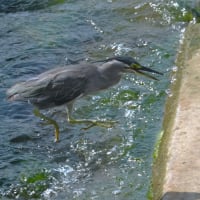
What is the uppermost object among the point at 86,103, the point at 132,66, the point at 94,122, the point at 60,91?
Result: the point at 132,66

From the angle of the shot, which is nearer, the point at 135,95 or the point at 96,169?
the point at 96,169

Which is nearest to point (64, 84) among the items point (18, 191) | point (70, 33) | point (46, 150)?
point (46, 150)

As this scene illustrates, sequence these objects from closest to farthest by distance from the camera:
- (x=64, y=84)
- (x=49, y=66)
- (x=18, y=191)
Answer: (x=18, y=191) < (x=64, y=84) < (x=49, y=66)

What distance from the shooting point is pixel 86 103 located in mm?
7695

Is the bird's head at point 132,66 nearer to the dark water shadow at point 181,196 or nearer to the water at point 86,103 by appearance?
the water at point 86,103

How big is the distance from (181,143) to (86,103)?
2099 millimetres

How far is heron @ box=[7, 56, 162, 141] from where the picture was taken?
259 inches

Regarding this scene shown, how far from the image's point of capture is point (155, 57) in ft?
28.5

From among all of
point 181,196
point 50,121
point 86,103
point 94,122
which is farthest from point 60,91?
point 181,196

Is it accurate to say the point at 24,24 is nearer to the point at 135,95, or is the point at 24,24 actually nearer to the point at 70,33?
the point at 70,33

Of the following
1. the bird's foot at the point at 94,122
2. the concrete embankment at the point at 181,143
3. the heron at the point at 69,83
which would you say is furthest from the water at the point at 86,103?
the heron at the point at 69,83

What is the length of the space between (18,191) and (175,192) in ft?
4.83

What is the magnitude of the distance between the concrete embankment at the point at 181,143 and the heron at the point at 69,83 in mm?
396

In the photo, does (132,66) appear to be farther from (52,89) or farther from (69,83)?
(52,89)
